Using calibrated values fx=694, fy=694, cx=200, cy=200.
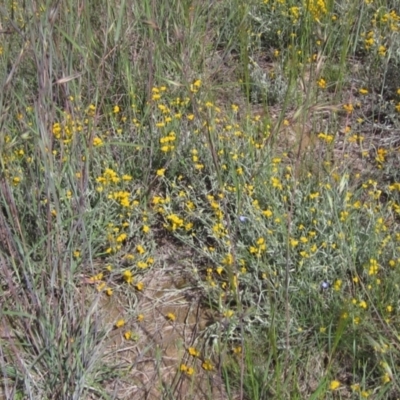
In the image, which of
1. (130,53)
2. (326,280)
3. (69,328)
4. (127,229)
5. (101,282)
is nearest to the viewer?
(69,328)

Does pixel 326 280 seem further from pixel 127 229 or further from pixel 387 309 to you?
pixel 127 229

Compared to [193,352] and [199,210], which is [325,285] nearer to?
[193,352]

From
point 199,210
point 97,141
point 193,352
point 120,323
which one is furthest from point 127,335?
point 97,141

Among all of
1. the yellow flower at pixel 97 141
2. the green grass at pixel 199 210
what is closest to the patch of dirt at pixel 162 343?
the green grass at pixel 199 210

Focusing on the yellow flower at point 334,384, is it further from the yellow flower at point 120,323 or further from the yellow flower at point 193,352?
the yellow flower at point 120,323

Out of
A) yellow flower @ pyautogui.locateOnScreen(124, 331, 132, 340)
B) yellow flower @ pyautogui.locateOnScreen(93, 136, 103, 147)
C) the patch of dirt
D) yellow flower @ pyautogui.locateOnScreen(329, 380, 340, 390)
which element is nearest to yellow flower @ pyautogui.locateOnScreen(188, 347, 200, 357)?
the patch of dirt

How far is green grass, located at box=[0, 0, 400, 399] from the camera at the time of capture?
220cm

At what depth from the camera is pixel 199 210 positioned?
285cm

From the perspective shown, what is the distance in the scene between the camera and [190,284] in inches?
107

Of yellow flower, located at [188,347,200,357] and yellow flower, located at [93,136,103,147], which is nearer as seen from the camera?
yellow flower, located at [188,347,200,357]

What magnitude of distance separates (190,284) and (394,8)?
2.13 meters

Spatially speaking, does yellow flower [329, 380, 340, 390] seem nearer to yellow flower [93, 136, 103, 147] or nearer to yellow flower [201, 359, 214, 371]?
yellow flower [201, 359, 214, 371]

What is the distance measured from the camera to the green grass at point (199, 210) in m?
2.20

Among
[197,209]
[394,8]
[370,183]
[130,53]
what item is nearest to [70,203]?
[197,209]
